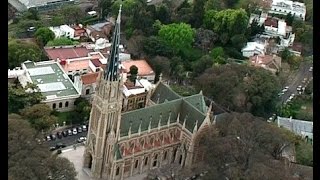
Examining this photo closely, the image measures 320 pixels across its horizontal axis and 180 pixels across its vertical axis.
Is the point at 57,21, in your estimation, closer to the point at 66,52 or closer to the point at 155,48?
the point at 66,52

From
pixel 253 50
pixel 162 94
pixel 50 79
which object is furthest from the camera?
pixel 253 50

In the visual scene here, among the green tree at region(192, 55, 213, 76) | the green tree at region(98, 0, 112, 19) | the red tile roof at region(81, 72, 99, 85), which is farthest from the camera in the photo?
the green tree at region(98, 0, 112, 19)

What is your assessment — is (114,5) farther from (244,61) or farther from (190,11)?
(244,61)

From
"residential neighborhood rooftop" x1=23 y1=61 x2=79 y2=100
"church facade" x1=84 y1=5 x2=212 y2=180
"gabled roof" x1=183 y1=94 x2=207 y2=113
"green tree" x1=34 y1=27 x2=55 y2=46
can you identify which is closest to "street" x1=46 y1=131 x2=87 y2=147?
"church facade" x1=84 y1=5 x2=212 y2=180

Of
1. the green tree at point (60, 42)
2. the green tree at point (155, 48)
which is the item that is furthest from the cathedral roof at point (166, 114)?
the green tree at point (60, 42)

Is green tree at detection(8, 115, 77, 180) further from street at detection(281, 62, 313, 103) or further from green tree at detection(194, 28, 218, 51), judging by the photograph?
green tree at detection(194, 28, 218, 51)

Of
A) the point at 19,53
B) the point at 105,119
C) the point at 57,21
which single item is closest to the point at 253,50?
the point at 57,21

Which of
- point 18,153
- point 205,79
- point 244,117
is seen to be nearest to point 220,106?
point 205,79

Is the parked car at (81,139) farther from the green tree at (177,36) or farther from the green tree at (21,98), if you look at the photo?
the green tree at (177,36)
